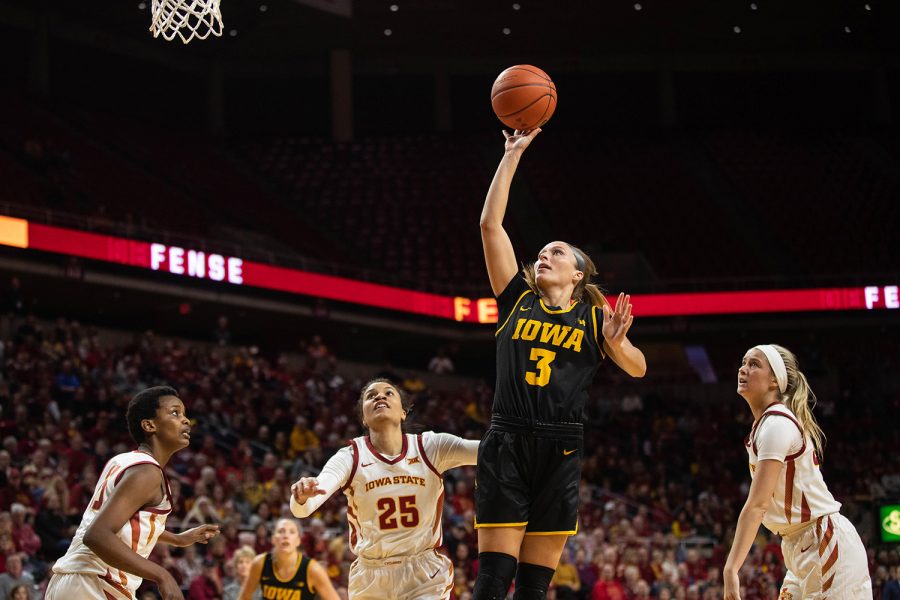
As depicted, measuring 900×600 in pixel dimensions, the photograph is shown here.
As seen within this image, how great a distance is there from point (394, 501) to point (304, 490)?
0.83 m

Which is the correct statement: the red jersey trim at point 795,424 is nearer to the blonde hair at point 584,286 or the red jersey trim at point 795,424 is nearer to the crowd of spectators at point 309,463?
the blonde hair at point 584,286

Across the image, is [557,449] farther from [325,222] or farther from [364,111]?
[364,111]

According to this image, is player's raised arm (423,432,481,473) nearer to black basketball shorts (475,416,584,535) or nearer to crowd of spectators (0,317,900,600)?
black basketball shorts (475,416,584,535)

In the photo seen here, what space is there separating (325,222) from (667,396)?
332 inches

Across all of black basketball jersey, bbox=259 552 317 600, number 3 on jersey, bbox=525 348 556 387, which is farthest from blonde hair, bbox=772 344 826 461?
black basketball jersey, bbox=259 552 317 600

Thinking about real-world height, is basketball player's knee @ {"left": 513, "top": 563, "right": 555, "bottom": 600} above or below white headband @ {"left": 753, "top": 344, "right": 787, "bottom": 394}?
below

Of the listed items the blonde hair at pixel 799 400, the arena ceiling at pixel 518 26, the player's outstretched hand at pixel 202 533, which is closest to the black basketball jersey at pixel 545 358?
the blonde hair at pixel 799 400

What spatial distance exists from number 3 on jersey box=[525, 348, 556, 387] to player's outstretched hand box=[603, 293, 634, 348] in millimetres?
237

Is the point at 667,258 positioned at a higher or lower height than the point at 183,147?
lower

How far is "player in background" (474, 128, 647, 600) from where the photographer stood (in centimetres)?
468

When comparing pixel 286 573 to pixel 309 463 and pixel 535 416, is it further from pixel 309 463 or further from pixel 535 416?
pixel 309 463

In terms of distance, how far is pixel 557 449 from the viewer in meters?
4.73

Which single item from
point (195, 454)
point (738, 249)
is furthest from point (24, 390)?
point (738, 249)

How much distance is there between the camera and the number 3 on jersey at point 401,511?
574cm
